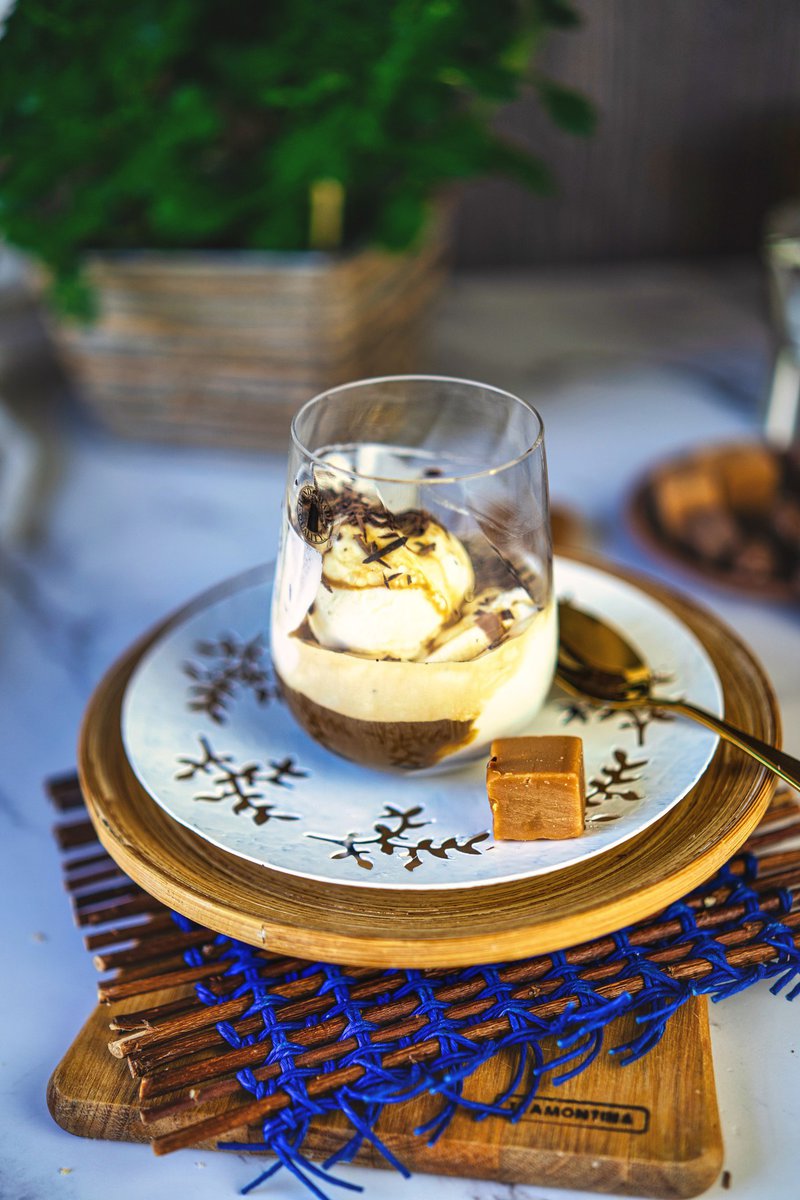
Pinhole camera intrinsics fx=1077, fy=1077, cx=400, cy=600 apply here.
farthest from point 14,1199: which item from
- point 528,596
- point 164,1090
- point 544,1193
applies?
point 528,596

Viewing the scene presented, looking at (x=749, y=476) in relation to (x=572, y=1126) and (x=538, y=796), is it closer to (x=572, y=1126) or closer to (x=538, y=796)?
(x=538, y=796)

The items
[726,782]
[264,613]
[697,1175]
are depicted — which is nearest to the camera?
[697,1175]

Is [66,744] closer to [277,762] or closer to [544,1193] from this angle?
[277,762]

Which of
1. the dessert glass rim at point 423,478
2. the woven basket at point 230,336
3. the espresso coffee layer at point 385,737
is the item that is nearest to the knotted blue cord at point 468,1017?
the espresso coffee layer at point 385,737

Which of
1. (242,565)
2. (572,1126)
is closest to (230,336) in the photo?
(242,565)

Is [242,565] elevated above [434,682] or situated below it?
below

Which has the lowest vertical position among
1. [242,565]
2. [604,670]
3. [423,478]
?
[242,565]

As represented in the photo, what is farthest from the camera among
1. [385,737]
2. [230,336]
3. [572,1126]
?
[230,336]
